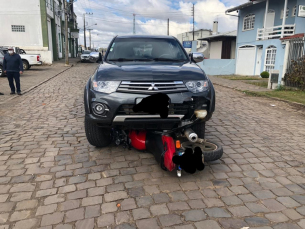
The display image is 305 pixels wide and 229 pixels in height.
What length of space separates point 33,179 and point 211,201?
7.07 ft

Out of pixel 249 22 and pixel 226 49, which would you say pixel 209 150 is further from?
pixel 226 49

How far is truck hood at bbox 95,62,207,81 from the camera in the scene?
11.2 feet

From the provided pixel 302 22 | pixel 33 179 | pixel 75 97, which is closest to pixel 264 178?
pixel 33 179

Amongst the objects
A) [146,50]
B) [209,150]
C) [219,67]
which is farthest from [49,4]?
[209,150]

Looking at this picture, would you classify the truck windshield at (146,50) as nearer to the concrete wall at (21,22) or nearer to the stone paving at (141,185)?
the stone paving at (141,185)

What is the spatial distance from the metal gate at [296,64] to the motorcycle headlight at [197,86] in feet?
29.4

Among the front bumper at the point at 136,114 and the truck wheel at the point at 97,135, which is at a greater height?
the front bumper at the point at 136,114

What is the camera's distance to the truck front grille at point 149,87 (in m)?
3.38

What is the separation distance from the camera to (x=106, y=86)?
346 cm

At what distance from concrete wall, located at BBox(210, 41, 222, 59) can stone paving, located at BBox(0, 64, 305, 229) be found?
28.2 m

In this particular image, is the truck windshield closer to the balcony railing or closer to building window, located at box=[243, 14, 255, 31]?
the balcony railing

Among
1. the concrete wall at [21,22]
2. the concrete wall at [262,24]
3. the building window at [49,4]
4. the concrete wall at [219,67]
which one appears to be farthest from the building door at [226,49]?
the concrete wall at [21,22]

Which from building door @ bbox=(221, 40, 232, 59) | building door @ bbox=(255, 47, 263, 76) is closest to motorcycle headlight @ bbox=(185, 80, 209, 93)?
building door @ bbox=(255, 47, 263, 76)

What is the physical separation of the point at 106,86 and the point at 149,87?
553mm
